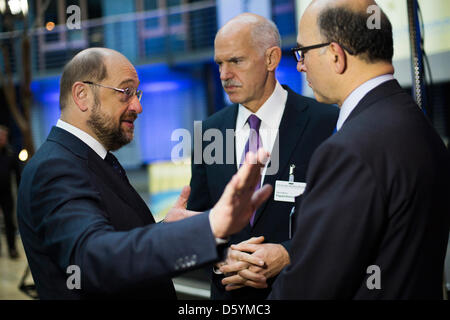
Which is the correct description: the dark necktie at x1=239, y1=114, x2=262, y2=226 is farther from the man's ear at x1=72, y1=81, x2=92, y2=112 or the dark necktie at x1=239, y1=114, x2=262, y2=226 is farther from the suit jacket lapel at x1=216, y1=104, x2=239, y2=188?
the man's ear at x1=72, y1=81, x2=92, y2=112

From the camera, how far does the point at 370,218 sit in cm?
98

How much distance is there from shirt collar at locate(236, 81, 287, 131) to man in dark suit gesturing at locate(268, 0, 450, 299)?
84cm

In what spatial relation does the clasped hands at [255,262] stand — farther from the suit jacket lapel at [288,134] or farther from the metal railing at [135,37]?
the metal railing at [135,37]

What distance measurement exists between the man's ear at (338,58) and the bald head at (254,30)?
2.75 feet

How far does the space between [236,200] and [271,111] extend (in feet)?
3.52

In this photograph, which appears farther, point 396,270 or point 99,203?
point 99,203

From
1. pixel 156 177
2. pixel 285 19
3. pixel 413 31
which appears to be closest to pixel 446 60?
pixel 413 31

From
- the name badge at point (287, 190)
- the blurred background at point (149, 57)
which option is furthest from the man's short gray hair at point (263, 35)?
the blurred background at point (149, 57)

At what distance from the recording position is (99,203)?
1.19 m

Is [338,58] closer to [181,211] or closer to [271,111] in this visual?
[181,211]

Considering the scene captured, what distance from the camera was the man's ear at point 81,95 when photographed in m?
1.43

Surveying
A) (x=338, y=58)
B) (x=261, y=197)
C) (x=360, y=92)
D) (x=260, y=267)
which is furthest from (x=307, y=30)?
(x=260, y=267)
